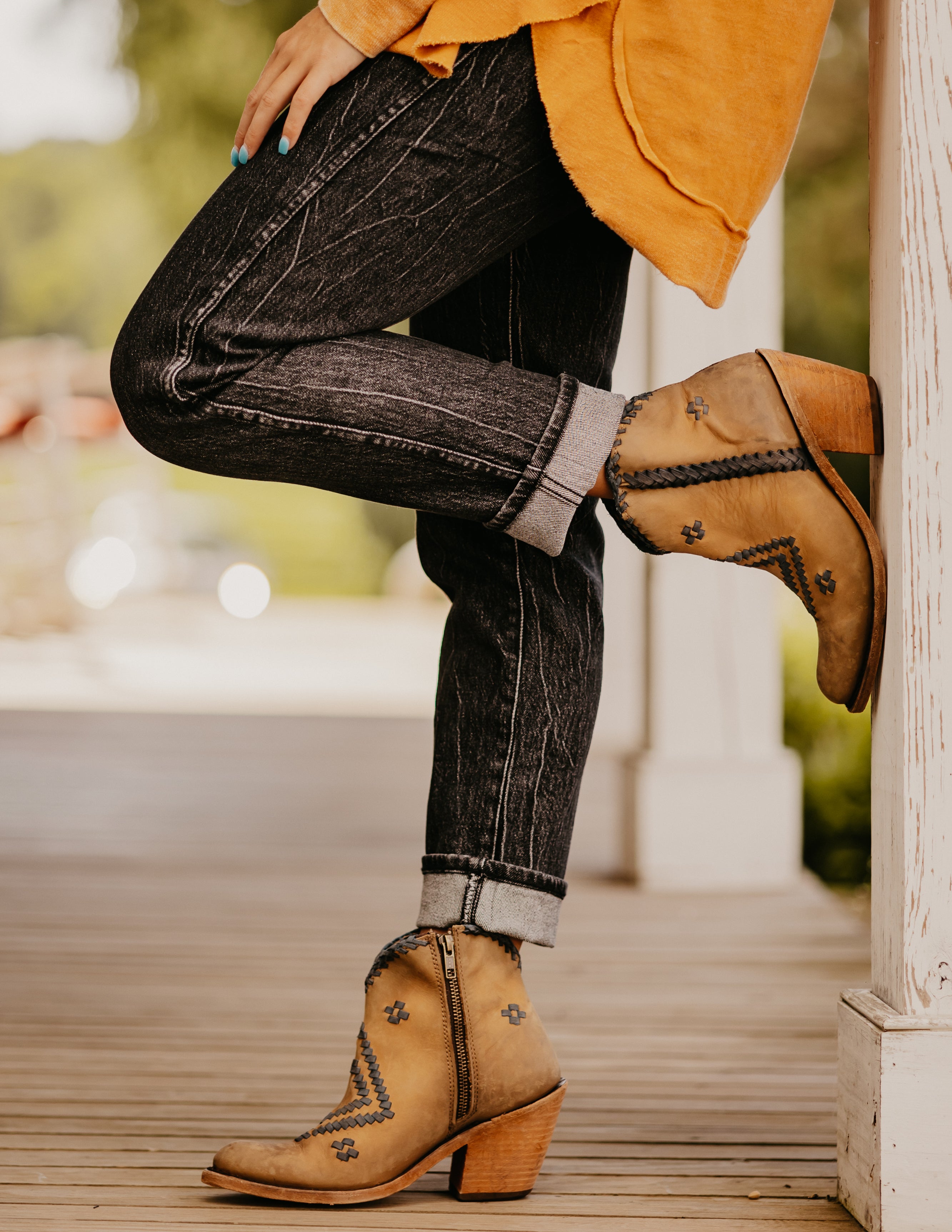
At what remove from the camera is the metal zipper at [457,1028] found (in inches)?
39.1

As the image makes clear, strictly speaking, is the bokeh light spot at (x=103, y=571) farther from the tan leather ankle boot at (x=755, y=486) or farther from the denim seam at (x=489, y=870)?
the tan leather ankle boot at (x=755, y=486)

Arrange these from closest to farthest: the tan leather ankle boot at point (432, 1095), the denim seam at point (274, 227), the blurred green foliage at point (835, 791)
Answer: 1. the denim seam at point (274, 227)
2. the tan leather ankle boot at point (432, 1095)
3. the blurred green foliage at point (835, 791)

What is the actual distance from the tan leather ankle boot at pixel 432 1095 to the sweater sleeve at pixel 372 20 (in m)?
0.61

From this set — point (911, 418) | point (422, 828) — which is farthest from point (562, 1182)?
point (422, 828)

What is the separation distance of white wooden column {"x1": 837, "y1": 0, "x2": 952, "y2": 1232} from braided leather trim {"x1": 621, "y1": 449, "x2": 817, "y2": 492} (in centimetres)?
9

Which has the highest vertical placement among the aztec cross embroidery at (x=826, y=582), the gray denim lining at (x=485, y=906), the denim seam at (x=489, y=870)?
the aztec cross embroidery at (x=826, y=582)

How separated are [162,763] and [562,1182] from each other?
2.73m

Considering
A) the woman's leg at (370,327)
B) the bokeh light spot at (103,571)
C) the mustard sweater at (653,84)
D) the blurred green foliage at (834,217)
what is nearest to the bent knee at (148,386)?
the woman's leg at (370,327)

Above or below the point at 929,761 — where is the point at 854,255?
above

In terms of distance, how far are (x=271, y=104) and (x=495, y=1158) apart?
29.8 inches

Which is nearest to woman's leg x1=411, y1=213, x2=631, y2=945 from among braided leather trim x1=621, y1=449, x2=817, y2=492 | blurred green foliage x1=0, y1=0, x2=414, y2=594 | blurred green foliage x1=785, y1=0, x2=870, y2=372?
braided leather trim x1=621, y1=449, x2=817, y2=492

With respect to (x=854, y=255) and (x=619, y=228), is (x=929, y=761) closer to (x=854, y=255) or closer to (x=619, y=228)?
(x=619, y=228)

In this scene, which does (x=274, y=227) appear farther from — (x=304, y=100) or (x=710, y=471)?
(x=710, y=471)

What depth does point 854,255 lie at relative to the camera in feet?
22.9
